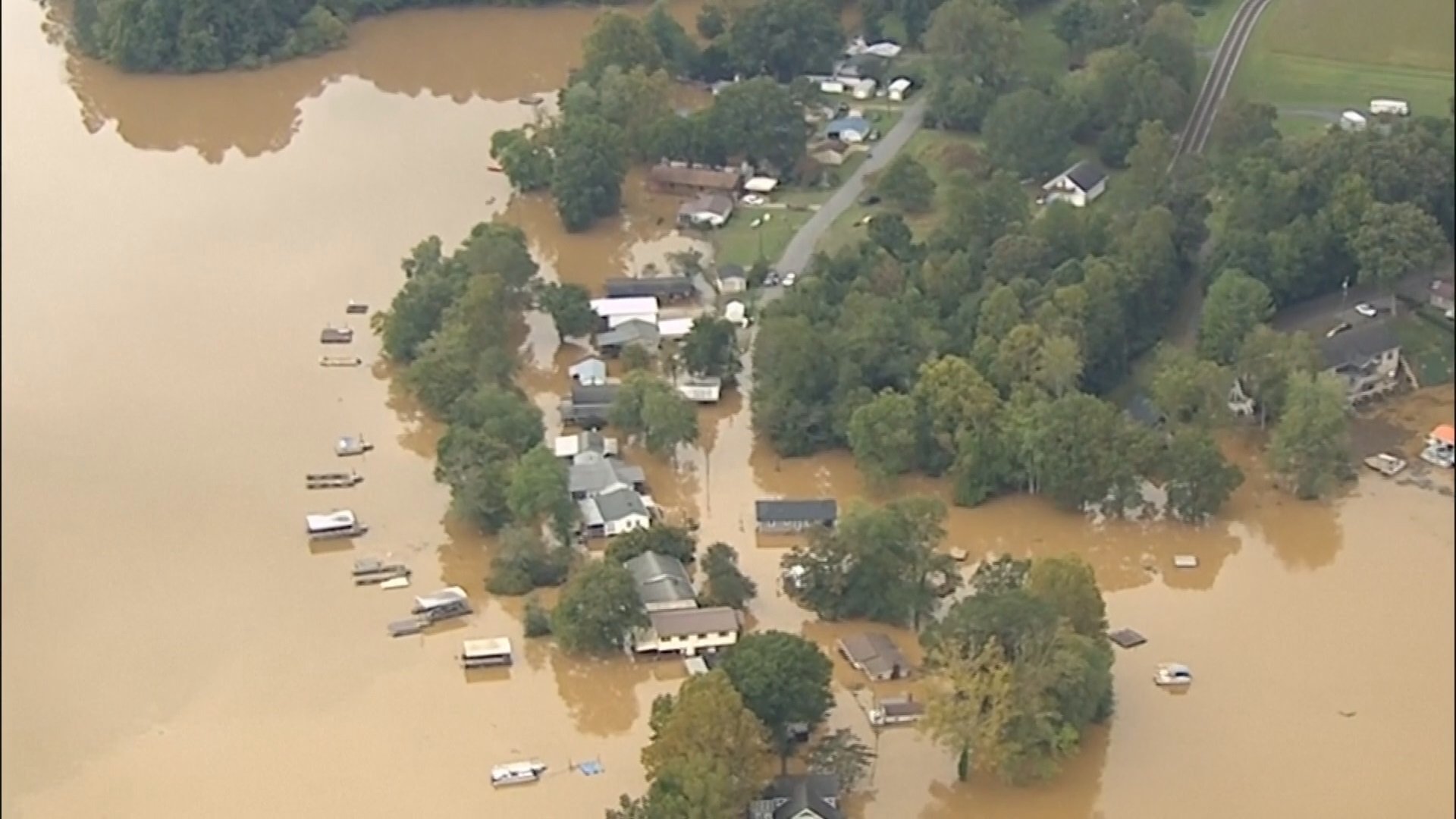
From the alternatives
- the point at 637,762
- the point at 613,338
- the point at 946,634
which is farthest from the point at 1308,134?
the point at 637,762

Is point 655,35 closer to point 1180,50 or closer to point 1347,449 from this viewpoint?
point 1180,50

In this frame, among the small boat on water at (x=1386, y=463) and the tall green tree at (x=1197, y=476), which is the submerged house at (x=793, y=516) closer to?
the tall green tree at (x=1197, y=476)

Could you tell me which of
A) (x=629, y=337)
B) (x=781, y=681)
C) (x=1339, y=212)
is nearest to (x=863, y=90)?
(x=629, y=337)

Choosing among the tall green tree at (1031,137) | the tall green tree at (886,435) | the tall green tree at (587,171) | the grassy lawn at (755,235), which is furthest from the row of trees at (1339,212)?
the tall green tree at (587,171)

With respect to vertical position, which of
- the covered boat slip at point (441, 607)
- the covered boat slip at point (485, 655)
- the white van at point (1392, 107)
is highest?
the white van at point (1392, 107)

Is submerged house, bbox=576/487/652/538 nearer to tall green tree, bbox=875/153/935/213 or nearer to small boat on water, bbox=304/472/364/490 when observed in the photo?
small boat on water, bbox=304/472/364/490

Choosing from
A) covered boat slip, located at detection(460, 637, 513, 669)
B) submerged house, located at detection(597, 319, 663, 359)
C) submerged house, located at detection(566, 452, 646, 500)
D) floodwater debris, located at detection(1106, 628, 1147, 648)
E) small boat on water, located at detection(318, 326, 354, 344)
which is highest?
submerged house, located at detection(597, 319, 663, 359)

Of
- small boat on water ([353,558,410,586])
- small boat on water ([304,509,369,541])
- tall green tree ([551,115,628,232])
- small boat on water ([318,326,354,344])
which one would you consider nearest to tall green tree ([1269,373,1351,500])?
small boat on water ([353,558,410,586])
